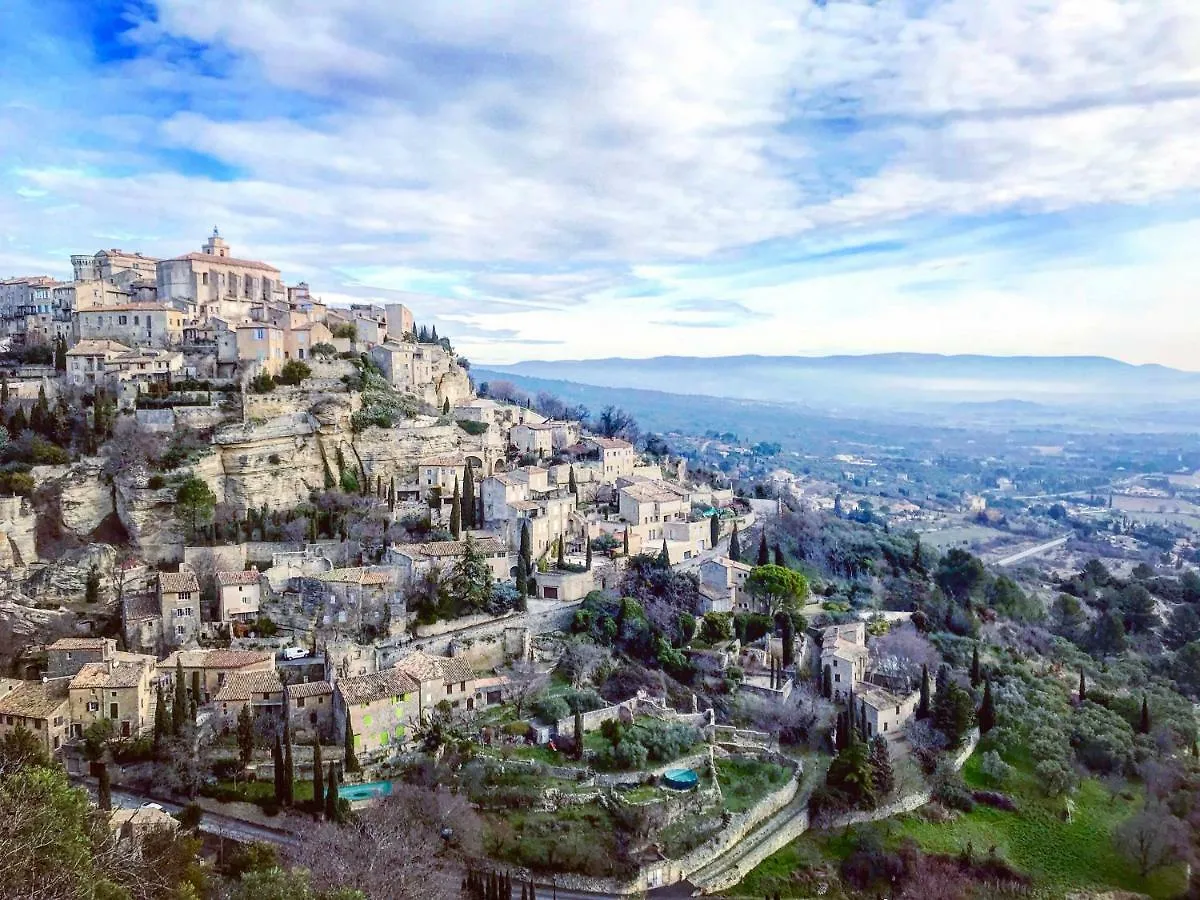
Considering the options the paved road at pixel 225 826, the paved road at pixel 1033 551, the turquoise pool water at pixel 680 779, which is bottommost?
the paved road at pixel 1033 551

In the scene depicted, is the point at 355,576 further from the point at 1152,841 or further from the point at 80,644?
the point at 1152,841

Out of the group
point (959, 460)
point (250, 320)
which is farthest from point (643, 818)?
point (959, 460)

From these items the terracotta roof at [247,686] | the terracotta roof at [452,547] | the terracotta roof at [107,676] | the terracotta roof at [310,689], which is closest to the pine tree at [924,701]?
the terracotta roof at [452,547]

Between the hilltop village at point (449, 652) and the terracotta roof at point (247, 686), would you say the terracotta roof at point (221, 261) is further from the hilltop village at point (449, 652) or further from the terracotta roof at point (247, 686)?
the terracotta roof at point (247, 686)

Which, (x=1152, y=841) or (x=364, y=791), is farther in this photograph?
(x=1152, y=841)

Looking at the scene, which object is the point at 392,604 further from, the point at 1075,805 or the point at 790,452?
the point at 790,452

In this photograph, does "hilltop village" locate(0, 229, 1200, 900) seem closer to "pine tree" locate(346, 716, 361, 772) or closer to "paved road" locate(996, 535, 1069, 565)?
"pine tree" locate(346, 716, 361, 772)

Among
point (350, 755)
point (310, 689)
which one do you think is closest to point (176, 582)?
point (310, 689)
